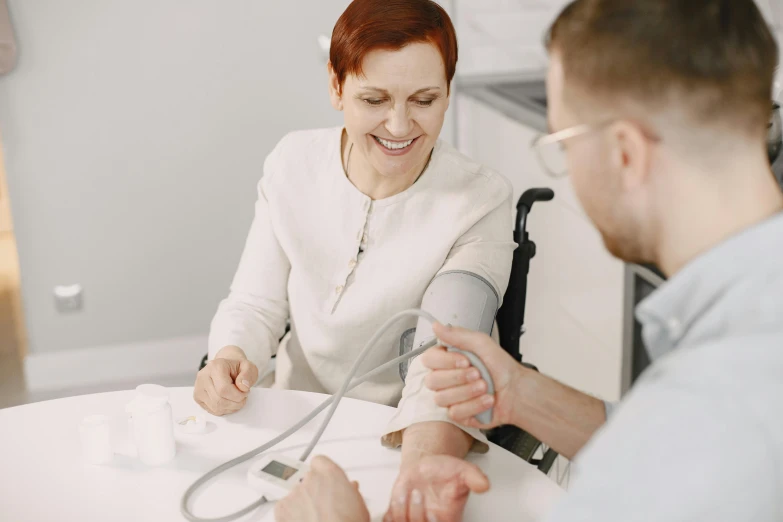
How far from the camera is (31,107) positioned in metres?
2.75

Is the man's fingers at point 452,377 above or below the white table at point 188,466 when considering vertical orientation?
above

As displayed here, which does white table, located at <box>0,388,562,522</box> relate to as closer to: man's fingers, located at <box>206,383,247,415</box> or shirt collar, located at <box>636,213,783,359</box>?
man's fingers, located at <box>206,383,247,415</box>

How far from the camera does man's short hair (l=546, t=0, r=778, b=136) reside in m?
0.83

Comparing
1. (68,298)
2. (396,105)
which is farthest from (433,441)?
(68,298)

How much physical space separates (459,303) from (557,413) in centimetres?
30

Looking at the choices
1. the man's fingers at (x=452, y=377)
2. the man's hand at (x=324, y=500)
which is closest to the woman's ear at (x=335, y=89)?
the man's fingers at (x=452, y=377)

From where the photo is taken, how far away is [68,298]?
295 cm

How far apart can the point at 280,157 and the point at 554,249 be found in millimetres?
1100

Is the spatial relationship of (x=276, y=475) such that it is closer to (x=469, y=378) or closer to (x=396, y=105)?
(x=469, y=378)

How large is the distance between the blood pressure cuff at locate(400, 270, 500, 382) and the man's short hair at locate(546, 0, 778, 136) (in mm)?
602

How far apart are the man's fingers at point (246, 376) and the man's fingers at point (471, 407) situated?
37cm

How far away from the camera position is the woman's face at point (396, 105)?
1.45m

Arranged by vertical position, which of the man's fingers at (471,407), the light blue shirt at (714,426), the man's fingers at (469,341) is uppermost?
the light blue shirt at (714,426)

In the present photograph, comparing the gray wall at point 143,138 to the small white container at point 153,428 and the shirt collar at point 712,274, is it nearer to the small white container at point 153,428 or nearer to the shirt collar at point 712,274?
the small white container at point 153,428
